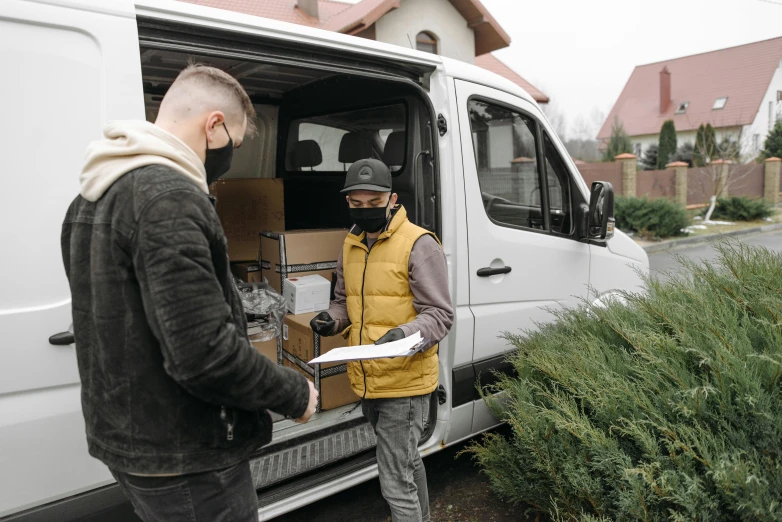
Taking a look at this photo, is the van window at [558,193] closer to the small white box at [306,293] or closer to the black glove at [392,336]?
the small white box at [306,293]

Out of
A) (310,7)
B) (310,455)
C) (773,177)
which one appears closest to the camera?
(310,455)

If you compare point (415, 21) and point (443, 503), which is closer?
point (443, 503)

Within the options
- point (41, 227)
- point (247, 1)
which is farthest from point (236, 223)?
point (247, 1)

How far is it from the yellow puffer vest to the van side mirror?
1.60 metres

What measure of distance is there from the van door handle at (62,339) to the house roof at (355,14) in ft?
57.1

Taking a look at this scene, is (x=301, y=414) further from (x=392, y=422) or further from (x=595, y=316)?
(x=595, y=316)

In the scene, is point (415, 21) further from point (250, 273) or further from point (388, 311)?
point (388, 311)

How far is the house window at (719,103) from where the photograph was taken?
3897 cm

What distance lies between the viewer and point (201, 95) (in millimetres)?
1583

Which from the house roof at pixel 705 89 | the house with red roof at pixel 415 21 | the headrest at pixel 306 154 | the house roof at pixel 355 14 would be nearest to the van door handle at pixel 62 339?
the headrest at pixel 306 154

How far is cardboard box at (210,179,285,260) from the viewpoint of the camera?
4335 millimetres

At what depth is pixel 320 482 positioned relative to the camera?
2.76 m

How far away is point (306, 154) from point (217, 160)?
3176 millimetres

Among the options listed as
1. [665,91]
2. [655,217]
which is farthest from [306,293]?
[665,91]
